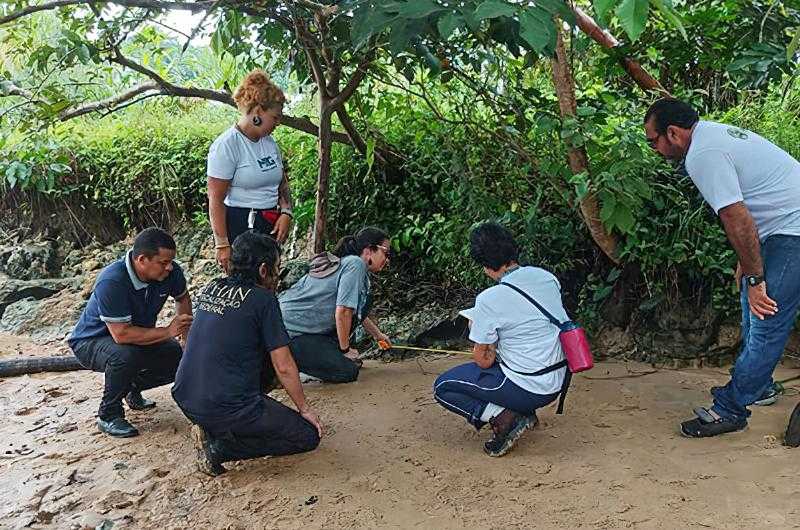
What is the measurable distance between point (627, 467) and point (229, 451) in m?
1.71

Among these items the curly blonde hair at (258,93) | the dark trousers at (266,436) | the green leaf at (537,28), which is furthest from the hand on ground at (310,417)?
the green leaf at (537,28)

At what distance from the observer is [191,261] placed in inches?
285

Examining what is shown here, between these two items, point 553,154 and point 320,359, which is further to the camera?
point 553,154

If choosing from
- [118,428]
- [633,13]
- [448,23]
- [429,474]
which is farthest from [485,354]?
[118,428]

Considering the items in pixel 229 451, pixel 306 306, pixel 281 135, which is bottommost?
pixel 229 451

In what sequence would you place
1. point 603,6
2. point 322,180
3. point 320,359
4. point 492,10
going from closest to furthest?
point 603,6, point 492,10, point 320,359, point 322,180

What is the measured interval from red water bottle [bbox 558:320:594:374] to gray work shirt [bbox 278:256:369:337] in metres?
1.44

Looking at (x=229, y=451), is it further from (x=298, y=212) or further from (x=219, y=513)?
(x=298, y=212)

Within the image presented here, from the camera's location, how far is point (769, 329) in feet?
9.89

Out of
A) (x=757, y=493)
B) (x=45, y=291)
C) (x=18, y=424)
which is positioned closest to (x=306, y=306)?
(x=18, y=424)

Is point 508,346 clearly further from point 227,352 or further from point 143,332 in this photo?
point 143,332

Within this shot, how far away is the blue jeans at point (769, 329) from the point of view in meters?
2.96

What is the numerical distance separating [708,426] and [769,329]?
515 mm

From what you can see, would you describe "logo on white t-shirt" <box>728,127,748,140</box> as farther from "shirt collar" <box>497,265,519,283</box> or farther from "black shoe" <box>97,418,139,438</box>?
"black shoe" <box>97,418,139,438</box>
